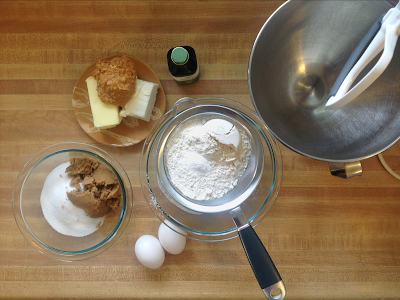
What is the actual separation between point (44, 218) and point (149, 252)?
1.06ft

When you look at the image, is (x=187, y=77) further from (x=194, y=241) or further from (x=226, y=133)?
(x=194, y=241)

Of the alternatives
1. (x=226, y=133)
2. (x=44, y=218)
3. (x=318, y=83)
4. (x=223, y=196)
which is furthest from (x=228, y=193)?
(x=44, y=218)

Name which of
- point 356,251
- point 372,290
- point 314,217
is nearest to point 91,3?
point 314,217

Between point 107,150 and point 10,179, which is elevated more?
point 107,150

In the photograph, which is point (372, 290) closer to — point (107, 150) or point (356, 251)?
point (356, 251)

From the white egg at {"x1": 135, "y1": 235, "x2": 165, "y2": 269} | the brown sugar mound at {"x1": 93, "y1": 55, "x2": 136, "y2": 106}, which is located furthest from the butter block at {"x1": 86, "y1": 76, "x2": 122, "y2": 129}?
the white egg at {"x1": 135, "y1": 235, "x2": 165, "y2": 269}

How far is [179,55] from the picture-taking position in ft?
2.47

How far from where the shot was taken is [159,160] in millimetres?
790

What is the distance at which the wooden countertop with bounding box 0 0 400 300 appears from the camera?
2.95 ft

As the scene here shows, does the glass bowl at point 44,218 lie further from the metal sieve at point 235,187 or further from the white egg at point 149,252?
the metal sieve at point 235,187

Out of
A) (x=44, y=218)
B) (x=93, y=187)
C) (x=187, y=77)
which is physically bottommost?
(x=44, y=218)

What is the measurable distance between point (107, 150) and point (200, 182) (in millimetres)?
321

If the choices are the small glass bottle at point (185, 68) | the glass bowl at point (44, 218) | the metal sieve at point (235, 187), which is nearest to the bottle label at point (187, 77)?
the small glass bottle at point (185, 68)

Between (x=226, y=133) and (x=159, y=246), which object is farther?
(x=159, y=246)
